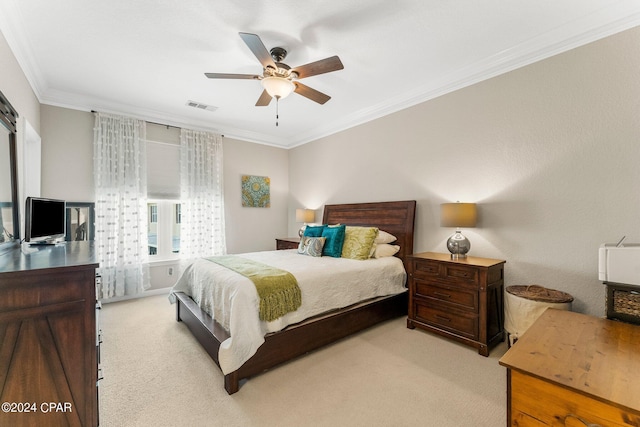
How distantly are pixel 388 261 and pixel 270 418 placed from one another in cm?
216

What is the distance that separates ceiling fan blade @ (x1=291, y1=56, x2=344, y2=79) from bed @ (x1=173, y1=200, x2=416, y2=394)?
2090 millimetres

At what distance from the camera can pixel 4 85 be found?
232 cm

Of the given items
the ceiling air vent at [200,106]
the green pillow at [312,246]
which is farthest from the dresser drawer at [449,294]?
the ceiling air vent at [200,106]

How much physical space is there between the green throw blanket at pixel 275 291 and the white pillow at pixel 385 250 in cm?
149

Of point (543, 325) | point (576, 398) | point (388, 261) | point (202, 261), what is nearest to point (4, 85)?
point (202, 261)

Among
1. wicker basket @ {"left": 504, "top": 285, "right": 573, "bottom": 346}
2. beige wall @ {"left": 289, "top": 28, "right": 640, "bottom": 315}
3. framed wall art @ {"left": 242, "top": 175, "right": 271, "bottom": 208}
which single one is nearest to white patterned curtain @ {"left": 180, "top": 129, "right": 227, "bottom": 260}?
framed wall art @ {"left": 242, "top": 175, "right": 271, "bottom": 208}

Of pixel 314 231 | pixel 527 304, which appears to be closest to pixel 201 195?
pixel 314 231

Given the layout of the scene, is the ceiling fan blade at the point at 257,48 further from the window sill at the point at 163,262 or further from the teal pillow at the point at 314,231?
the window sill at the point at 163,262

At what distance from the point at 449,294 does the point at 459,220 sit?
0.78m

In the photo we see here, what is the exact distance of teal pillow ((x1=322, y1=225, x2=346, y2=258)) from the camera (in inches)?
142

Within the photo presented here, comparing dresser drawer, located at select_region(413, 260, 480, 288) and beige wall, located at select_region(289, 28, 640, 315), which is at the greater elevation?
beige wall, located at select_region(289, 28, 640, 315)

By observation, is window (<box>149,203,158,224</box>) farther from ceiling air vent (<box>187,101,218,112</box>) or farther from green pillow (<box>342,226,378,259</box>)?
green pillow (<box>342,226,378,259</box>)

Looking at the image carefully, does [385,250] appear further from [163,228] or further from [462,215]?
[163,228]

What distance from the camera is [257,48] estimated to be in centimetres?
219
